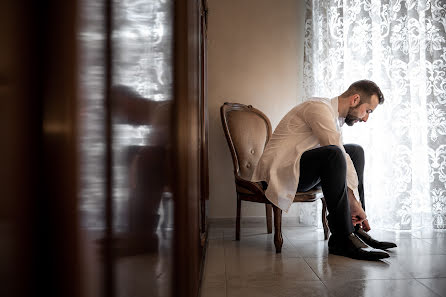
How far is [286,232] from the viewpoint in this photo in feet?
9.37

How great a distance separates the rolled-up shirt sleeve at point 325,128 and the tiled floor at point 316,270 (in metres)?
0.49

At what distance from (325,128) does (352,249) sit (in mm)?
716

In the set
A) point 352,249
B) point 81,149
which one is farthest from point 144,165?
point 352,249

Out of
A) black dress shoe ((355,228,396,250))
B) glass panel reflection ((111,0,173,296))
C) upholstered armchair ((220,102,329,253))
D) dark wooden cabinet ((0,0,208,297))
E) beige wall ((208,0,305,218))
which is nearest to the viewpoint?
dark wooden cabinet ((0,0,208,297))

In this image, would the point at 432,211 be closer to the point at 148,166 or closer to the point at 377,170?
the point at 377,170

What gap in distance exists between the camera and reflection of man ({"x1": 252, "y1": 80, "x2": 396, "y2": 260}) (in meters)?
2.00

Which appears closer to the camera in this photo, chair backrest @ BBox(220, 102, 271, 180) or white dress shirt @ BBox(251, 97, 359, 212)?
white dress shirt @ BBox(251, 97, 359, 212)

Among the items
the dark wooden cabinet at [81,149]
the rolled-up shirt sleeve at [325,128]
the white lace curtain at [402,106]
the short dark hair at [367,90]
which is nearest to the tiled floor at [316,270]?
the white lace curtain at [402,106]

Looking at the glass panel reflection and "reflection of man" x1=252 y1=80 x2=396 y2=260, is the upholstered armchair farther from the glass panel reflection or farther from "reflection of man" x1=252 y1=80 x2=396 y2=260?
the glass panel reflection

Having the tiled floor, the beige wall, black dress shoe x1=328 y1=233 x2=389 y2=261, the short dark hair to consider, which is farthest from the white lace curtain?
black dress shoe x1=328 y1=233 x2=389 y2=261

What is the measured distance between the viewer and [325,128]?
6.77 feet

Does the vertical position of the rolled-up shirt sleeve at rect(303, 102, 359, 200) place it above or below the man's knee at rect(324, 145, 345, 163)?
above

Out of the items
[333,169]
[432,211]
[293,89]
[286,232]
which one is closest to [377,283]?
[333,169]

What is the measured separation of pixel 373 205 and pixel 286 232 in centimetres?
73
